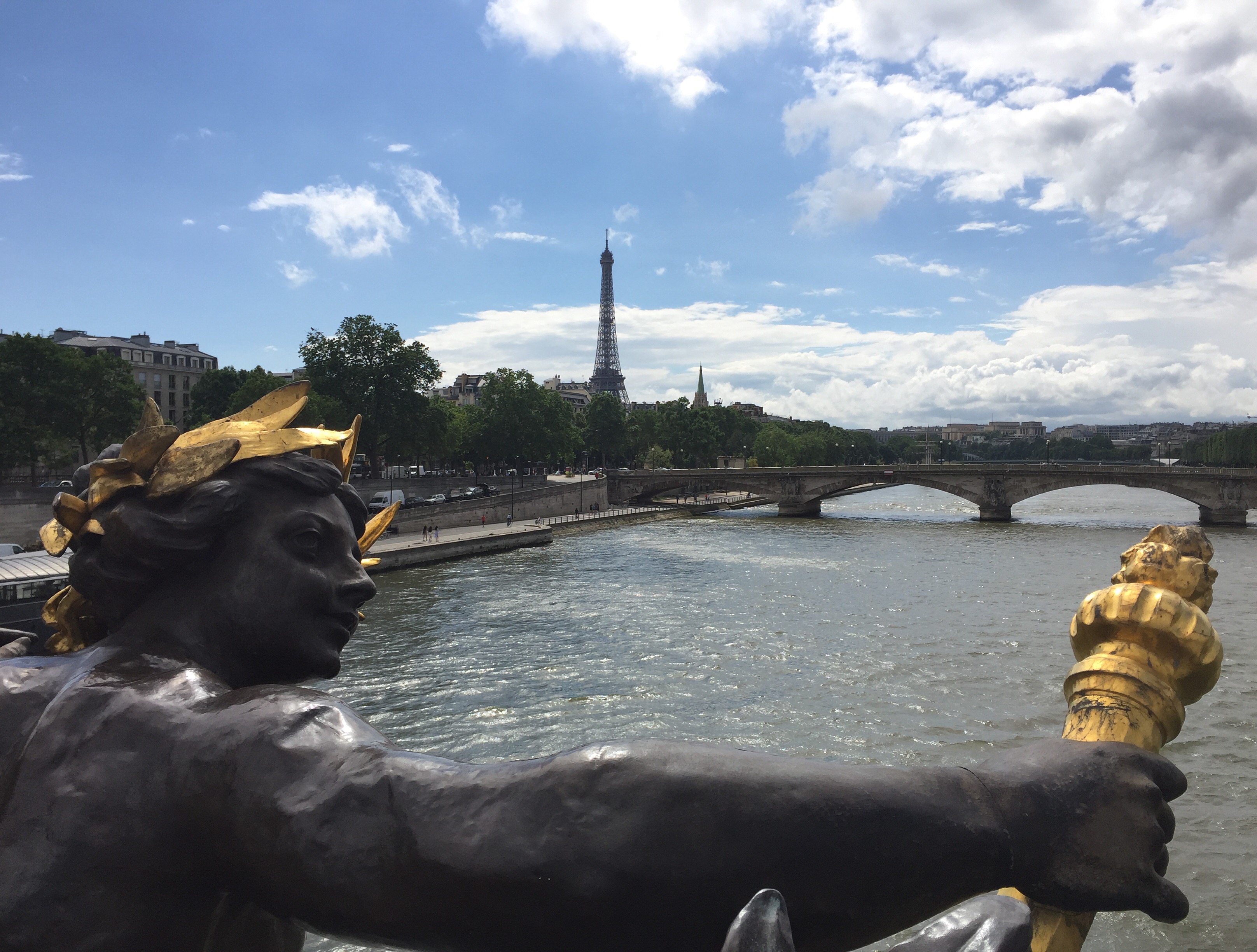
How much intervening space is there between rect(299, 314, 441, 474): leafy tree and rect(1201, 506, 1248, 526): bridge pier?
154 feet

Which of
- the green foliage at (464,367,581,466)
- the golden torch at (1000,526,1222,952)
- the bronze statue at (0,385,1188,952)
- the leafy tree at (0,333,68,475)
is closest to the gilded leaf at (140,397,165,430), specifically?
the bronze statue at (0,385,1188,952)

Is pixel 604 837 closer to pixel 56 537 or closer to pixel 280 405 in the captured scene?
pixel 280 405

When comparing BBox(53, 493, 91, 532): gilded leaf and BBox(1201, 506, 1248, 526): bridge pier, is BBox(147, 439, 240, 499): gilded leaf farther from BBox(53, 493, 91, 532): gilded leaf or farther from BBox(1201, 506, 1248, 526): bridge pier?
BBox(1201, 506, 1248, 526): bridge pier

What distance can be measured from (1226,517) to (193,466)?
191 ft

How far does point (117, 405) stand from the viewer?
1618 inches

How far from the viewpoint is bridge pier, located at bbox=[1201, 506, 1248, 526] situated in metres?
48.0

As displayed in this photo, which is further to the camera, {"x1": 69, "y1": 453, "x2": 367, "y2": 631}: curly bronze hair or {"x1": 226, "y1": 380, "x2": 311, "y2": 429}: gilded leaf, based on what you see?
{"x1": 226, "y1": 380, "x2": 311, "y2": 429}: gilded leaf

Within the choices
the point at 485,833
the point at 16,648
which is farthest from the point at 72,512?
the point at 485,833

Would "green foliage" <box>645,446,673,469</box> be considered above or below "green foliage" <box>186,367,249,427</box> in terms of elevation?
below

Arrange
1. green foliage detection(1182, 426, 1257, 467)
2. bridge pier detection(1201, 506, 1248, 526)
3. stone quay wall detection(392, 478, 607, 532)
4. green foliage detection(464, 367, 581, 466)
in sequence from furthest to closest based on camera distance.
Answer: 1. green foliage detection(1182, 426, 1257, 467)
2. green foliage detection(464, 367, 581, 466)
3. bridge pier detection(1201, 506, 1248, 526)
4. stone quay wall detection(392, 478, 607, 532)

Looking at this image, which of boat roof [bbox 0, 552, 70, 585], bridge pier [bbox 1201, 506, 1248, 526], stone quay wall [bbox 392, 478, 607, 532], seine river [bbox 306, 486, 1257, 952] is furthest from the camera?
bridge pier [bbox 1201, 506, 1248, 526]

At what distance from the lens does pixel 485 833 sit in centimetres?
88

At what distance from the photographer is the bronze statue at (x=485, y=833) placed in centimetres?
86

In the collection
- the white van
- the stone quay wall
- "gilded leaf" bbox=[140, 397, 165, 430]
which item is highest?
"gilded leaf" bbox=[140, 397, 165, 430]
